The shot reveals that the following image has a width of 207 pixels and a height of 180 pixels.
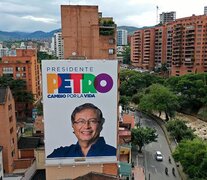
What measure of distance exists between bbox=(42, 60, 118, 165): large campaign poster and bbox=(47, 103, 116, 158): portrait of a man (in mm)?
224

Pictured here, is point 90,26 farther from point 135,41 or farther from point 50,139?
point 135,41

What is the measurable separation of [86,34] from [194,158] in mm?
13581

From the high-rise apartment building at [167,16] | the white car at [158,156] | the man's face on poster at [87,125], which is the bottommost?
the white car at [158,156]

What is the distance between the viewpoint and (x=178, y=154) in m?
25.2

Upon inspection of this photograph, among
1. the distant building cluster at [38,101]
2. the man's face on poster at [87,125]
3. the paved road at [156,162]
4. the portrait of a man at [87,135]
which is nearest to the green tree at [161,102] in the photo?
the paved road at [156,162]

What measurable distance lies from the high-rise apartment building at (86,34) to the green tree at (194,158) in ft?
35.4

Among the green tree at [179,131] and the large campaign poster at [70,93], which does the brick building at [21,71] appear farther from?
the large campaign poster at [70,93]

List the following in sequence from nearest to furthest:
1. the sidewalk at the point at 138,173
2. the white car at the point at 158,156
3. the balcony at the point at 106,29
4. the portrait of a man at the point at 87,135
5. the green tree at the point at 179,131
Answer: the portrait of a man at the point at 87,135, the balcony at the point at 106,29, the sidewalk at the point at 138,173, the white car at the point at 158,156, the green tree at the point at 179,131

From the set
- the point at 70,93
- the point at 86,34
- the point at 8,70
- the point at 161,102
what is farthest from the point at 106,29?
the point at 8,70

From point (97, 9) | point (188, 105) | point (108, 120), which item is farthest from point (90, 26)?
point (188, 105)

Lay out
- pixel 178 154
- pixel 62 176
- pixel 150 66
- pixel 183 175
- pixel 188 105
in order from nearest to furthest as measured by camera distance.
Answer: pixel 62 176 → pixel 178 154 → pixel 183 175 → pixel 188 105 → pixel 150 66

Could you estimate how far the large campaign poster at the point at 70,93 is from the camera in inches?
700

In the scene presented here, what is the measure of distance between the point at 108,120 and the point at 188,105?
37.2 meters

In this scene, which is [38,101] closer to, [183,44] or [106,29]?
[106,29]
